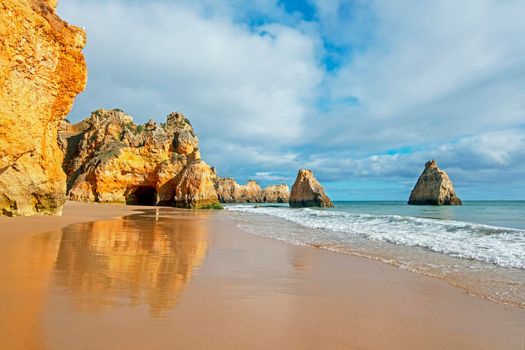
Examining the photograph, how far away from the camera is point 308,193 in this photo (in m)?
73.7

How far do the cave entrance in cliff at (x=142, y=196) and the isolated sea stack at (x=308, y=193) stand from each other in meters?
32.8

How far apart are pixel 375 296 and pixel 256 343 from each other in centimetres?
273

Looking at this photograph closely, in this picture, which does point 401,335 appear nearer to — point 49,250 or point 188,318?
point 188,318

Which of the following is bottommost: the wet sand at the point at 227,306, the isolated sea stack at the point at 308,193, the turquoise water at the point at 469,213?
the wet sand at the point at 227,306

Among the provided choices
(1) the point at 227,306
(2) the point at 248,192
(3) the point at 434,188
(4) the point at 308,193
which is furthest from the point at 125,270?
(2) the point at 248,192

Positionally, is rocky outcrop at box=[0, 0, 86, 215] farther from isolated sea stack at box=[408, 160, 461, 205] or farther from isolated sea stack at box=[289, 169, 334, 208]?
isolated sea stack at box=[408, 160, 461, 205]

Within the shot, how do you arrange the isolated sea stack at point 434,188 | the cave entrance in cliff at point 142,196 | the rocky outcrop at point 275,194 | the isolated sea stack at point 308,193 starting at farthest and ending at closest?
the rocky outcrop at point 275,194 < the isolated sea stack at point 434,188 < the isolated sea stack at point 308,193 < the cave entrance in cliff at point 142,196

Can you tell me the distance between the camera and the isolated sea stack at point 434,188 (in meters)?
77.8

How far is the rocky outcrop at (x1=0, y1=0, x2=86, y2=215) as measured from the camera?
11.8 m

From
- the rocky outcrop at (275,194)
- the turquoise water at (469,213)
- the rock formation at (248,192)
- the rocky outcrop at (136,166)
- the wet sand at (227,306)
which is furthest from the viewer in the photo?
the rocky outcrop at (275,194)

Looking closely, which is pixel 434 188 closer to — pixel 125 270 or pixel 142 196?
pixel 142 196

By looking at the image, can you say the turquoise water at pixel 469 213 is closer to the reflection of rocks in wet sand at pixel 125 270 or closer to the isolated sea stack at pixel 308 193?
the isolated sea stack at pixel 308 193

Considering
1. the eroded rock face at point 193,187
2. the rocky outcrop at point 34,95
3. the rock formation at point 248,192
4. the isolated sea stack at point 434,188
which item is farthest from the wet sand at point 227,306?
the rock formation at point 248,192

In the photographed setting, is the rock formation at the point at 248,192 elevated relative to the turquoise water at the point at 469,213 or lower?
elevated
